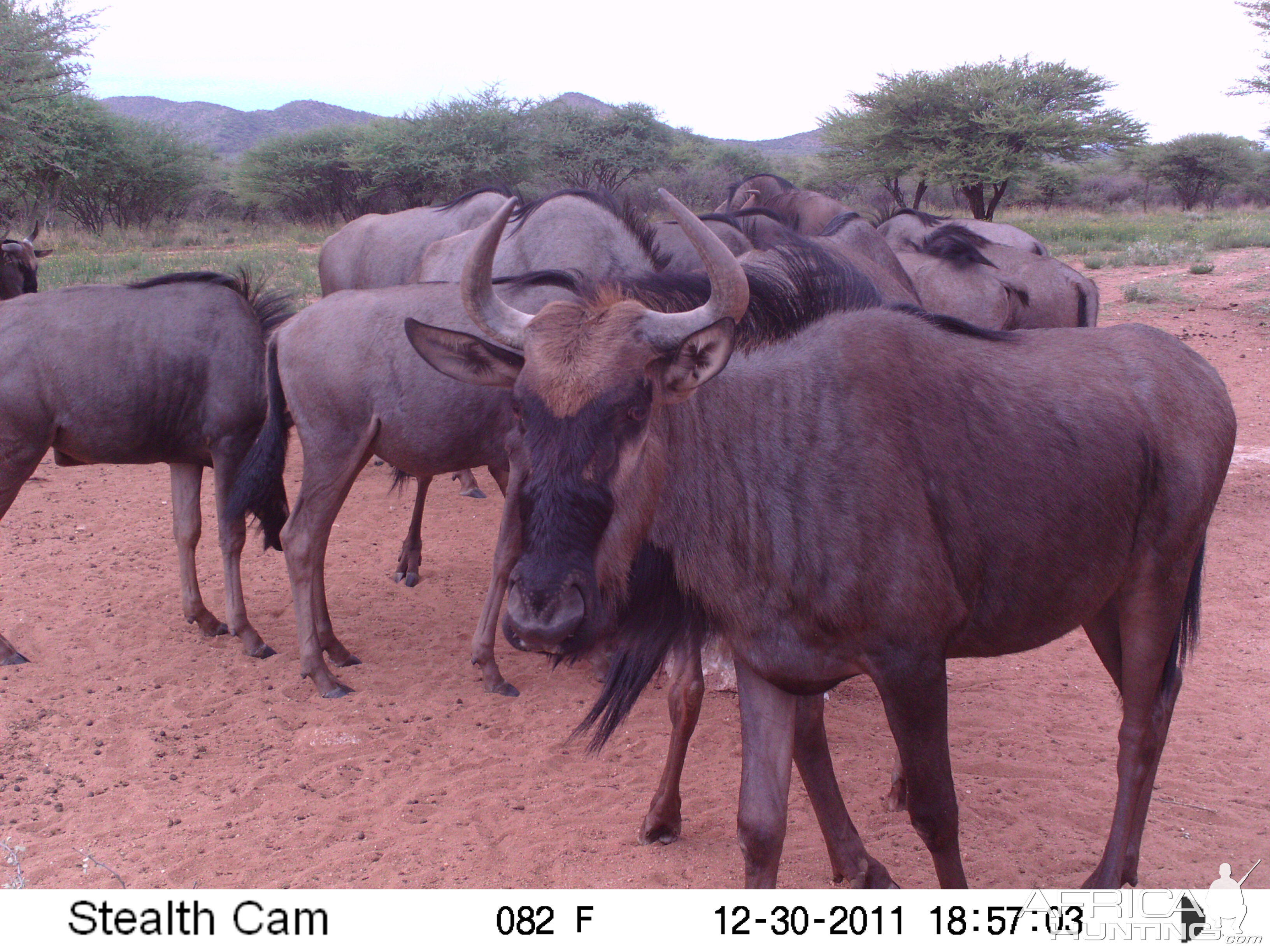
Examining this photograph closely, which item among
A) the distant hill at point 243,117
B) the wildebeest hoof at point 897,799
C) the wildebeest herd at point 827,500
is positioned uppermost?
the distant hill at point 243,117

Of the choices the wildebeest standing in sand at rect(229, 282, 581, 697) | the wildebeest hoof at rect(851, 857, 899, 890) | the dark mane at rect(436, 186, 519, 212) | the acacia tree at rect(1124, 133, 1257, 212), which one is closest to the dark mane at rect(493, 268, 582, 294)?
the wildebeest standing in sand at rect(229, 282, 581, 697)

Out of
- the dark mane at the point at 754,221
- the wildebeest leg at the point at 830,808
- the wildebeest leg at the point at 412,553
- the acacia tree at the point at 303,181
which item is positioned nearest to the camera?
the wildebeest leg at the point at 830,808

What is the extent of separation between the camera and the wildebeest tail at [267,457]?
16.2ft

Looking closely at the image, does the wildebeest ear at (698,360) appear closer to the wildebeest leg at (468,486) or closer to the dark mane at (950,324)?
the dark mane at (950,324)

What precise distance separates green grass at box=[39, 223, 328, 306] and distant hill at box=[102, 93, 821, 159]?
5151 centimetres

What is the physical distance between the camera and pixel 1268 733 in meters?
4.14

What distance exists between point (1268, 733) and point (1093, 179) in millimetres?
46102

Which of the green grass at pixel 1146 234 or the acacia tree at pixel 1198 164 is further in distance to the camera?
the acacia tree at pixel 1198 164

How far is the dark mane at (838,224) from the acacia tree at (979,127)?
21131mm

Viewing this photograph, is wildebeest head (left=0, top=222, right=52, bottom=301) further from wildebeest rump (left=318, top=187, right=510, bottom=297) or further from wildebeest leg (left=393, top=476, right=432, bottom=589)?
wildebeest leg (left=393, top=476, right=432, bottom=589)

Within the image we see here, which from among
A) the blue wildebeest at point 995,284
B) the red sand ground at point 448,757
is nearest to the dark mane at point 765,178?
the blue wildebeest at point 995,284

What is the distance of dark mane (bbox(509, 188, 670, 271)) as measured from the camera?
507cm
